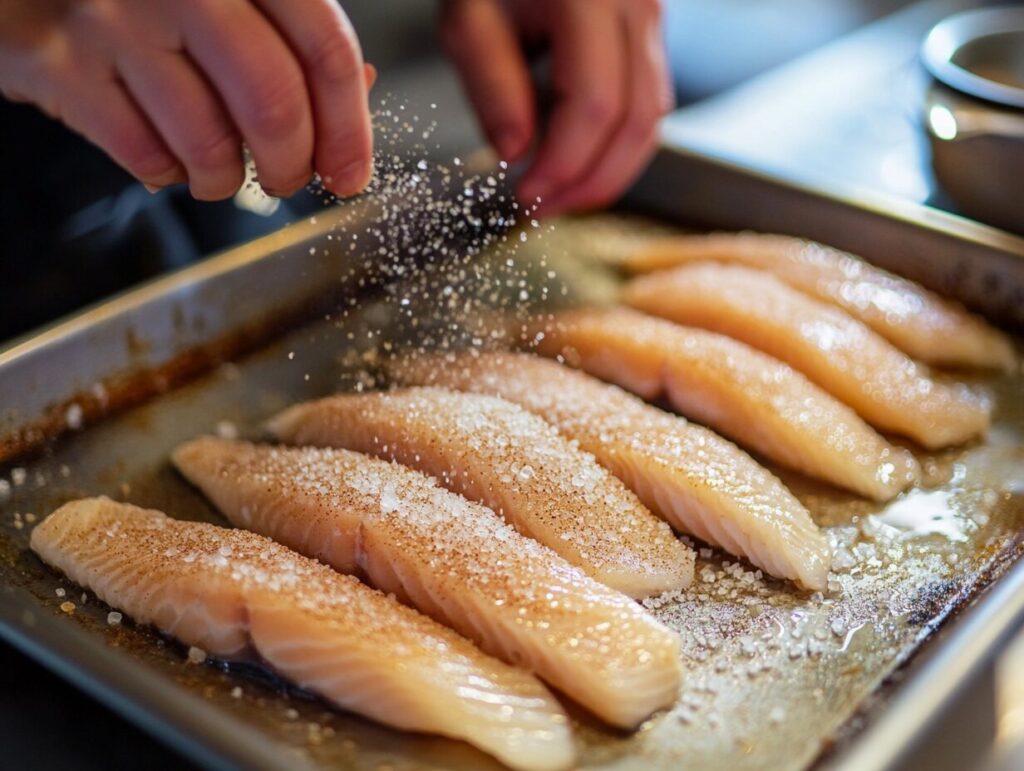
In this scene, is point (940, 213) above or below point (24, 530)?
above

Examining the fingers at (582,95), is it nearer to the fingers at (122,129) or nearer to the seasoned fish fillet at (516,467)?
the seasoned fish fillet at (516,467)

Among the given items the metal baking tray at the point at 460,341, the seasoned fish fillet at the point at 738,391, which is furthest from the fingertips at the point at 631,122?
the seasoned fish fillet at the point at 738,391

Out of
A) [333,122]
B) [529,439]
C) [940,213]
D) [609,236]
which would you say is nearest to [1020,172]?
[940,213]

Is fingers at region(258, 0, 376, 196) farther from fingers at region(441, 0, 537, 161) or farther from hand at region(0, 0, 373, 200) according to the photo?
fingers at region(441, 0, 537, 161)

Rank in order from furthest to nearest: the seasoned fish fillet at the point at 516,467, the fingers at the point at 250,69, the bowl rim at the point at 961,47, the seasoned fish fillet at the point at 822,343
Answer: the bowl rim at the point at 961,47 < the seasoned fish fillet at the point at 822,343 < the seasoned fish fillet at the point at 516,467 < the fingers at the point at 250,69

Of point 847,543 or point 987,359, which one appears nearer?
point 847,543

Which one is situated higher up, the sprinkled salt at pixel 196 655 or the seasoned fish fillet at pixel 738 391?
the seasoned fish fillet at pixel 738 391

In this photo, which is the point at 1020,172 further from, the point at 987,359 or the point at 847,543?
the point at 847,543
